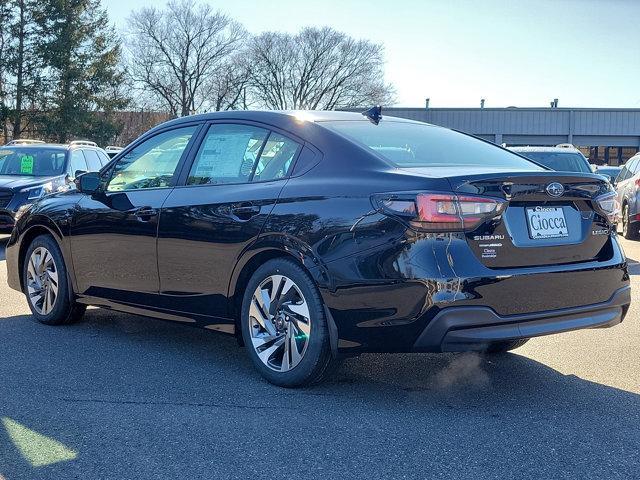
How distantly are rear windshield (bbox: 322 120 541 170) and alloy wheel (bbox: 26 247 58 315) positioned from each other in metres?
2.68

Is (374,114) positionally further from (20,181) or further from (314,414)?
(20,181)

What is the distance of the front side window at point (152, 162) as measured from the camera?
5250mm

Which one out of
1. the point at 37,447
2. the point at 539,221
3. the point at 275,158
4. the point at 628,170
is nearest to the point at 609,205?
the point at 539,221

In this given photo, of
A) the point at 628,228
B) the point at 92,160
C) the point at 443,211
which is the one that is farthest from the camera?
the point at 92,160

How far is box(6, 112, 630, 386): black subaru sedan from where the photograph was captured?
384 cm

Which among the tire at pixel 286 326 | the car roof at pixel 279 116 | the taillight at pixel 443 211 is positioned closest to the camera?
the taillight at pixel 443 211

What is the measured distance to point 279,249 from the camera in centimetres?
432

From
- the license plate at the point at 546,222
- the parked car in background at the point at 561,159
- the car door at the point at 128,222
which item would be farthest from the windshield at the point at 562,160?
the license plate at the point at 546,222

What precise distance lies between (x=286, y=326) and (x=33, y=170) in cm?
1009

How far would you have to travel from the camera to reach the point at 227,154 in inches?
195

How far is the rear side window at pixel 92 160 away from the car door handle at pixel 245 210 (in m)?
10.3

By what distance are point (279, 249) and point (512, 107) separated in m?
57.7

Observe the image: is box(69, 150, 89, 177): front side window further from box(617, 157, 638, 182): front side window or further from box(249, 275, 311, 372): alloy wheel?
box(617, 157, 638, 182): front side window

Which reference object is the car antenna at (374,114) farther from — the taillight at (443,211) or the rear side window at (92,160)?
the rear side window at (92,160)
